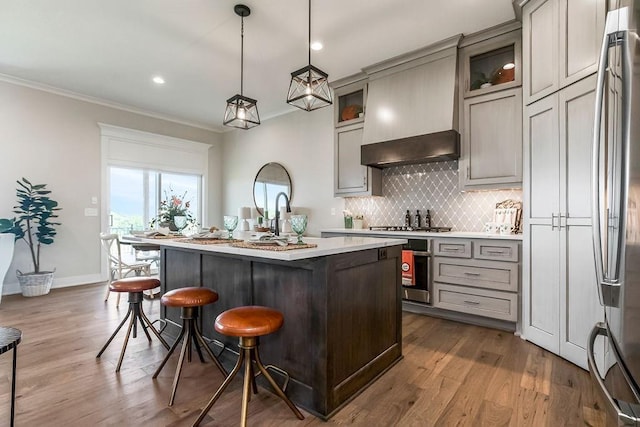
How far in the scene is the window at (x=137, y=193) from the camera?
5418mm

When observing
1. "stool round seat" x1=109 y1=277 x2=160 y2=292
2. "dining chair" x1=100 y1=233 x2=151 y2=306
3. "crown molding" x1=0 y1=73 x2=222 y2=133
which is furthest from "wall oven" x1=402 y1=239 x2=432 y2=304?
"crown molding" x1=0 y1=73 x2=222 y2=133

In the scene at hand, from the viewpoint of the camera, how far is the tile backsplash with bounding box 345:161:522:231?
3607 mm

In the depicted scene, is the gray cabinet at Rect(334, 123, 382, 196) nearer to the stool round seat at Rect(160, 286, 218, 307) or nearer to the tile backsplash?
the tile backsplash

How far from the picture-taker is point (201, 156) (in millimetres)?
6582

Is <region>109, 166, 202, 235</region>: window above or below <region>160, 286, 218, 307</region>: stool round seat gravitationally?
above

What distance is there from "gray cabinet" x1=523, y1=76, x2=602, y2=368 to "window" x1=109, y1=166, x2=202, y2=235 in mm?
5595

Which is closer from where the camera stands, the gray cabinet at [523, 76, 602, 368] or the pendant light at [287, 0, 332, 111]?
the gray cabinet at [523, 76, 602, 368]

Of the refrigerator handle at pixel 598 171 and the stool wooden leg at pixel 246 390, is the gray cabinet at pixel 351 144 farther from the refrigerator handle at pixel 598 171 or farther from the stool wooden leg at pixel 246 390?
the refrigerator handle at pixel 598 171

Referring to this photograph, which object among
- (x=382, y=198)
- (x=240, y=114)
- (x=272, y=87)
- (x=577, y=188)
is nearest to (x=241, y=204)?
(x=272, y=87)

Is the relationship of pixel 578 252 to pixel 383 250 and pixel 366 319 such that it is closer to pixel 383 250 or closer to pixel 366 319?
pixel 383 250

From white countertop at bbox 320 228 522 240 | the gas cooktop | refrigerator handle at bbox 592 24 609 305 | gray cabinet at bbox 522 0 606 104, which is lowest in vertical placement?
white countertop at bbox 320 228 522 240

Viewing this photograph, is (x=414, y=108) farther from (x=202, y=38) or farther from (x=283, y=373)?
(x=283, y=373)

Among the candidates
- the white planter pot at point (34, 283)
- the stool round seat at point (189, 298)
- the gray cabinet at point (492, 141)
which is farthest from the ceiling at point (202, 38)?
the white planter pot at point (34, 283)

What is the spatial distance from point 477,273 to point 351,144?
7.49 feet
